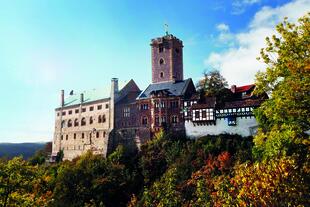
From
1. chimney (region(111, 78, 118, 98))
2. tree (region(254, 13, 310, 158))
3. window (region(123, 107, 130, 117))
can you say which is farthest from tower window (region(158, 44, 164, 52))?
tree (region(254, 13, 310, 158))

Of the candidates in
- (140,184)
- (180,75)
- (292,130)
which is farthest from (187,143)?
(292,130)

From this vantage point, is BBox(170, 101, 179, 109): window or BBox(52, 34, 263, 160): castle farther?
BBox(170, 101, 179, 109): window

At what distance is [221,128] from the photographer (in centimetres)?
5791

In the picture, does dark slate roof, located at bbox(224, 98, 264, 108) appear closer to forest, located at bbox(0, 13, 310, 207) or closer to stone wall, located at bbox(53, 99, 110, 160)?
forest, located at bbox(0, 13, 310, 207)

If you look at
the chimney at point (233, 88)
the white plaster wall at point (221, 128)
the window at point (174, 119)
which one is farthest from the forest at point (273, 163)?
the chimney at point (233, 88)

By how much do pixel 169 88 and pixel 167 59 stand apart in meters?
7.56

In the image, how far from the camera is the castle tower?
70.9 metres

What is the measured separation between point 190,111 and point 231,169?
620 inches

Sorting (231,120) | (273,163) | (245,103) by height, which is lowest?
(273,163)

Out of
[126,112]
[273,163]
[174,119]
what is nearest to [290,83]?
[273,163]

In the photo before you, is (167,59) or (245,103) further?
(167,59)

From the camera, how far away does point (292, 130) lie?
19766 mm

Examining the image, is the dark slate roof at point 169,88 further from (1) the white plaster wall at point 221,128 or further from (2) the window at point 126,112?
(1) the white plaster wall at point 221,128

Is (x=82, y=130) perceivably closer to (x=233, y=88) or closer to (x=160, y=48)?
(x=160, y=48)
